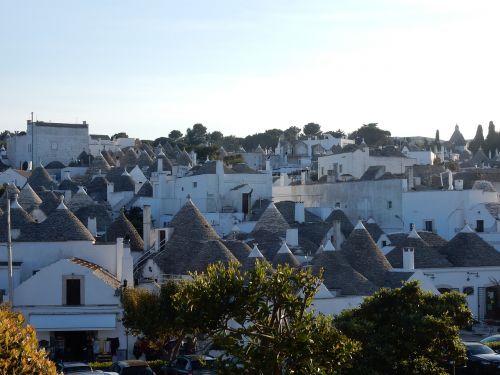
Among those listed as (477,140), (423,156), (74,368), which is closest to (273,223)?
(74,368)

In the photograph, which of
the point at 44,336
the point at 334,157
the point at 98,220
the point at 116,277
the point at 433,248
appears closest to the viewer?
the point at 44,336

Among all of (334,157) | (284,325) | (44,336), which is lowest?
(44,336)

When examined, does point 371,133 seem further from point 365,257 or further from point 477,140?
point 365,257

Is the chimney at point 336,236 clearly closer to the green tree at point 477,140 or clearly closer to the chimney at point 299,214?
the chimney at point 299,214

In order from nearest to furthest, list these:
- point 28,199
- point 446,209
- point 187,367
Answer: point 187,367
point 28,199
point 446,209

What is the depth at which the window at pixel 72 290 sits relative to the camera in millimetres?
38375

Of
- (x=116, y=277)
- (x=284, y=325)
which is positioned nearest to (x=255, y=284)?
(x=284, y=325)

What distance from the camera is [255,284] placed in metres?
19.5

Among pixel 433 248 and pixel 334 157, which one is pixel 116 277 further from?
pixel 334 157

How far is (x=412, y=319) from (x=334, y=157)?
63305 millimetres

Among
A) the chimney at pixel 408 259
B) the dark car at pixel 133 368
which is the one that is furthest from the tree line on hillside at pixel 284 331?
the chimney at pixel 408 259

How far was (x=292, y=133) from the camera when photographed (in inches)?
6865

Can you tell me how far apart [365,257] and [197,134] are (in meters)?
128

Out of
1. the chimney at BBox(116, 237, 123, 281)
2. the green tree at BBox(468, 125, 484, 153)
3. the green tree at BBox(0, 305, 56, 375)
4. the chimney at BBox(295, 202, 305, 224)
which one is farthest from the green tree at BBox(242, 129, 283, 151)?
the green tree at BBox(0, 305, 56, 375)
